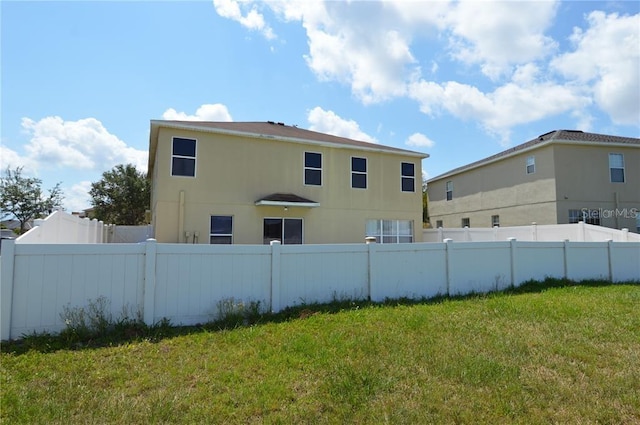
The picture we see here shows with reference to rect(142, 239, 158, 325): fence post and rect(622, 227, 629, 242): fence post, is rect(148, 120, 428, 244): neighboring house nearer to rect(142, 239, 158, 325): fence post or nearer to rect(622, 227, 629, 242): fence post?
rect(622, 227, 629, 242): fence post

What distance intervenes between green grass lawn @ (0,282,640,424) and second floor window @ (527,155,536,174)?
14861 mm

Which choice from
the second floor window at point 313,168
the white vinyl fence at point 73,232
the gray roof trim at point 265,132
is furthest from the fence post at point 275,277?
the second floor window at point 313,168

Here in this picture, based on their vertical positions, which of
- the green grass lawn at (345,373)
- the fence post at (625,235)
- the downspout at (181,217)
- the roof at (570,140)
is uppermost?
the roof at (570,140)

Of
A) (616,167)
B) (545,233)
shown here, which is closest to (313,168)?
(545,233)

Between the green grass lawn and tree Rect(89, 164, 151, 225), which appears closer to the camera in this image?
the green grass lawn

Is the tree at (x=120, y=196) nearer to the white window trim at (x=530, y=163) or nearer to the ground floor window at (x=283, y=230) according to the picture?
the ground floor window at (x=283, y=230)

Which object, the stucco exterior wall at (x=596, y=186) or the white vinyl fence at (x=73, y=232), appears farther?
the stucco exterior wall at (x=596, y=186)

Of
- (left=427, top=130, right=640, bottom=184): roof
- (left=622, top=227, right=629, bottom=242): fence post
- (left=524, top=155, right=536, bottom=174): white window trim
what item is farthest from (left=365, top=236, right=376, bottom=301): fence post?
(left=524, top=155, right=536, bottom=174): white window trim

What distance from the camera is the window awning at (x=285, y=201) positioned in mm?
13663

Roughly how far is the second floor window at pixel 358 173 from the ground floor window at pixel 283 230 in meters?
3.00

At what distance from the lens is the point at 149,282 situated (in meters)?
5.79

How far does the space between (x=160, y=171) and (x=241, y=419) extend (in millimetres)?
11148

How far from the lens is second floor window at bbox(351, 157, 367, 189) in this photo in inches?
624

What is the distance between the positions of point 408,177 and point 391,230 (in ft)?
8.49
